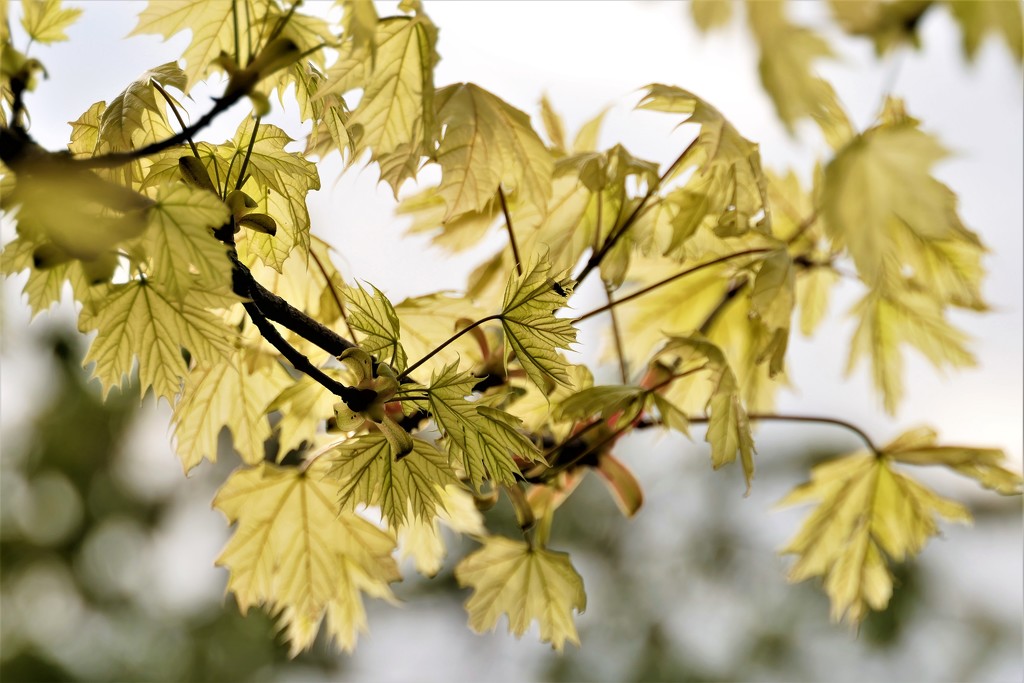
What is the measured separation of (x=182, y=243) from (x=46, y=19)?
21 cm

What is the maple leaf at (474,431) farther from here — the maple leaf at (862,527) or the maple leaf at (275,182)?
the maple leaf at (862,527)

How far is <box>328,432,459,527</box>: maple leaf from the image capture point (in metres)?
0.50

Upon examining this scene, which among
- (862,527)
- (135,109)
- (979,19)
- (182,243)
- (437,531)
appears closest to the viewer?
(979,19)

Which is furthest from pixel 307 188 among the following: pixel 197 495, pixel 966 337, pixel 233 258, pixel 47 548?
pixel 47 548

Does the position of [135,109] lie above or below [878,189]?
above

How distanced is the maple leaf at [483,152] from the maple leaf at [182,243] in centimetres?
20

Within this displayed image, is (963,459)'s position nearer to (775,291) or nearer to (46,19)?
(775,291)

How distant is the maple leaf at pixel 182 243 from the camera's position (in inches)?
16.1

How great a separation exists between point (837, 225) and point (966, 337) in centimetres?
75

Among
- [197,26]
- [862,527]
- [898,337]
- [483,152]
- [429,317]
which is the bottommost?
[862,527]

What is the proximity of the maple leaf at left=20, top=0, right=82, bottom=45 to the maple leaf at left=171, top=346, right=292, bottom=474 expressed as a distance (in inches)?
9.4

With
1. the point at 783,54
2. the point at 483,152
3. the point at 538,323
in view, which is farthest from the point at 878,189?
the point at 483,152

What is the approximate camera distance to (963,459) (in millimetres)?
790

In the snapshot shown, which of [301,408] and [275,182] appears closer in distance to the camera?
[275,182]
